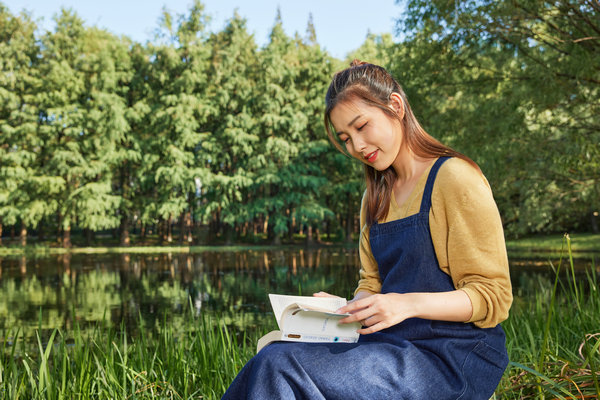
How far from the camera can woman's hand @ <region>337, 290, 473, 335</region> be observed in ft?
4.44

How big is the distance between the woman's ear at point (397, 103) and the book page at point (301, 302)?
0.62 m

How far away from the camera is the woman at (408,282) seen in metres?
1.31

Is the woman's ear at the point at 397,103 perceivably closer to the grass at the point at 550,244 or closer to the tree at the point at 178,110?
the grass at the point at 550,244

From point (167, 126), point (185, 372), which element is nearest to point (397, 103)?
point (185, 372)

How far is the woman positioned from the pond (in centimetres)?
327

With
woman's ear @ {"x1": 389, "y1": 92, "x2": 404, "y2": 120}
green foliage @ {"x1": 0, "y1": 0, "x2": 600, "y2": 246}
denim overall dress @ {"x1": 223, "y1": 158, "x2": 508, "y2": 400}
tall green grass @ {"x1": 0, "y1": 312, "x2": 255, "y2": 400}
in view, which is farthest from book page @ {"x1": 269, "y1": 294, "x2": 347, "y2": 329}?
green foliage @ {"x1": 0, "y1": 0, "x2": 600, "y2": 246}

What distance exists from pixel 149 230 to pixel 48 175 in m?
21.6

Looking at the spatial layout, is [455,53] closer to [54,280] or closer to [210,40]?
[54,280]

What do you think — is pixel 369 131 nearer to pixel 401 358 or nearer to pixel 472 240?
pixel 472 240

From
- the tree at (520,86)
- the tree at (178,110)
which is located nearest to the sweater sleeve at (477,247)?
the tree at (520,86)

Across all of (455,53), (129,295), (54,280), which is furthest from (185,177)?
(455,53)

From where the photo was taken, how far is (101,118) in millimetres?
24000

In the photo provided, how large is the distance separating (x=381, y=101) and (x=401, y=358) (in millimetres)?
759

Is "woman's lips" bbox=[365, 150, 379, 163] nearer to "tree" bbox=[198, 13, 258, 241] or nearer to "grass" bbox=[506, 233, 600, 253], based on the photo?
"grass" bbox=[506, 233, 600, 253]
